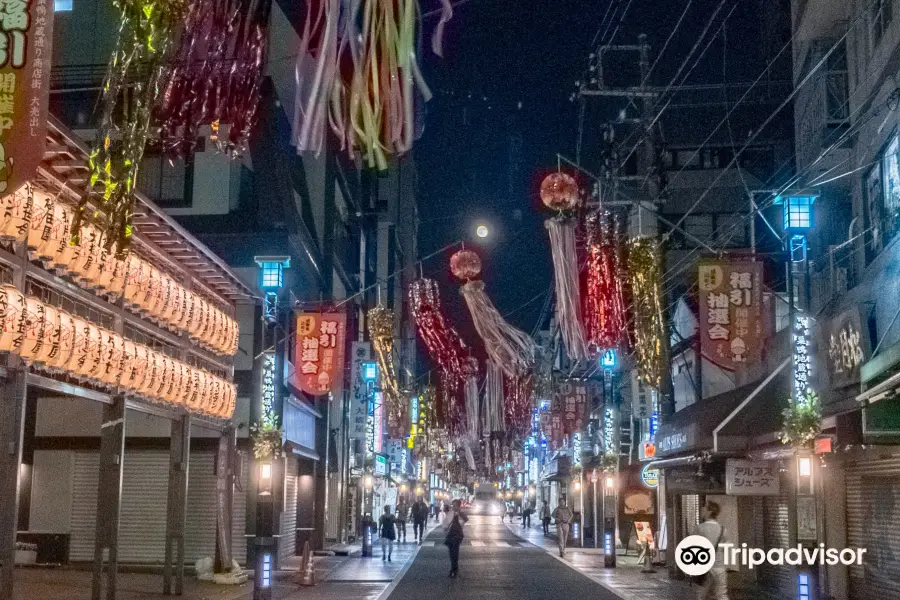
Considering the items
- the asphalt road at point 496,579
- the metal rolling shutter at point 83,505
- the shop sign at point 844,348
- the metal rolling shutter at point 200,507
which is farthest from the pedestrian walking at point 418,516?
the shop sign at point 844,348

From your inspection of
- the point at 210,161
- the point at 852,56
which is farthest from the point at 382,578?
the point at 852,56

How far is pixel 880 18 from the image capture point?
20.5m

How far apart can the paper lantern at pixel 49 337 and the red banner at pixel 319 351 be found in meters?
17.5

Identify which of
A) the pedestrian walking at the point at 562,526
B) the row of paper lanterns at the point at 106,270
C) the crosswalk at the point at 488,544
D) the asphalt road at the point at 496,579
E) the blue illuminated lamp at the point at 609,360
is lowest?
the crosswalk at the point at 488,544

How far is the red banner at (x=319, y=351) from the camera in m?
32.8

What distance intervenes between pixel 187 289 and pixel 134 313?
2404 mm

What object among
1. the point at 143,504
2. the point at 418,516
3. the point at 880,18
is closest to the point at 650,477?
the point at 143,504

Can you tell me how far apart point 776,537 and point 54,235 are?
17695 mm

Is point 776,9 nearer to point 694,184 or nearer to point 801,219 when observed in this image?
point 694,184

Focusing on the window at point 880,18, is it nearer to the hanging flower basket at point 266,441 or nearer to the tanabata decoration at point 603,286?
the tanabata decoration at point 603,286

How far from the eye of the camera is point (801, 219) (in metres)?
20.9

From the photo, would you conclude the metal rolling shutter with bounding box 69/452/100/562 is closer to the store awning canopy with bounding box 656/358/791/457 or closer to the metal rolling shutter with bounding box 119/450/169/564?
the metal rolling shutter with bounding box 119/450/169/564

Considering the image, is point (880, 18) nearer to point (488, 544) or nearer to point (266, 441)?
point (266, 441)

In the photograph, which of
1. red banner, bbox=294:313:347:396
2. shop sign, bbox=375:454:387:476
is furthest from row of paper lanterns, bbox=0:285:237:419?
shop sign, bbox=375:454:387:476
